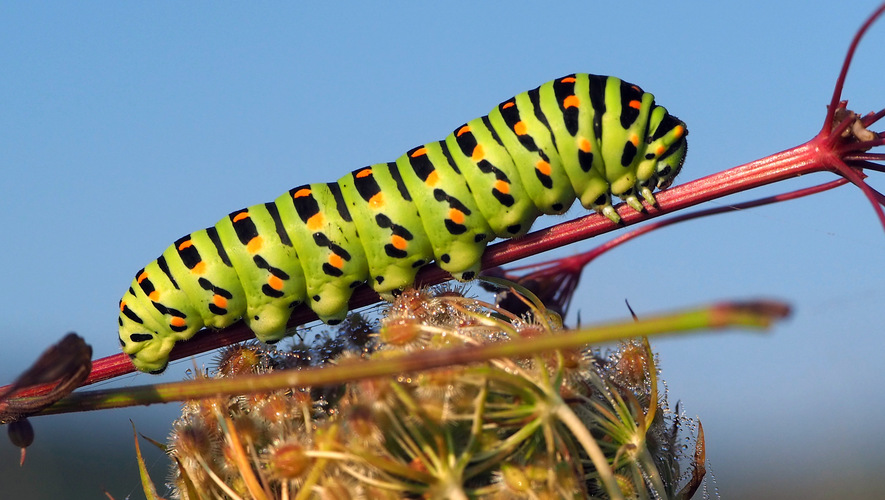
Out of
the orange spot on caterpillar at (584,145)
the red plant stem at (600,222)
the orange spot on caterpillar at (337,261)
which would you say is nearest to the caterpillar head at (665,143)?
the orange spot on caterpillar at (584,145)

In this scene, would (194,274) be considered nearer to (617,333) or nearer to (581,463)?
(581,463)

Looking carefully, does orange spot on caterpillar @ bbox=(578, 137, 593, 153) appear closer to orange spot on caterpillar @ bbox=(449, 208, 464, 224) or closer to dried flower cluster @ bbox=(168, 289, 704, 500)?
orange spot on caterpillar @ bbox=(449, 208, 464, 224)

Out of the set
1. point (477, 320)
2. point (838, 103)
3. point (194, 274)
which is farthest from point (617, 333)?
point (194, 274)

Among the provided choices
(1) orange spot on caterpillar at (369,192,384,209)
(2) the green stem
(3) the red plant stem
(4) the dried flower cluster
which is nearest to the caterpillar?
(1) orange spot on caterpillar at (369,192,384,209)

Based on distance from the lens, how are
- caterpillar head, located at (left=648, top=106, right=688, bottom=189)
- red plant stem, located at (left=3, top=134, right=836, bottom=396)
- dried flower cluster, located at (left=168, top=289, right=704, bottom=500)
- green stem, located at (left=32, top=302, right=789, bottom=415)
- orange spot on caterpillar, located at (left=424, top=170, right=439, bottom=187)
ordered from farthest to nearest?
1. caterpillar head, located at (left=648, top=106, right=688, bottom=189)
2. orange spot on caterpillar, located at (left=424, top=170, right=439, bottom=187)
3. red plant stem, located at (left=3, top=134, right=836, bottom=396)
4. dried flower cluster, located at (left=168, top=289, right=704, bottom=500)
5. green stem, located at (left=32, top=302, right=789, bottom=415)

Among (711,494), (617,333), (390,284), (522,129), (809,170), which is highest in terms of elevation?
Answer: (522,129)

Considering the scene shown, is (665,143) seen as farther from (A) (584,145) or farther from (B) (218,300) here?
(B) (218,300)

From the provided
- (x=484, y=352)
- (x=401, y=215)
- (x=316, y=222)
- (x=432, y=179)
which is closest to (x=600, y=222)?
(x=432, y=179)

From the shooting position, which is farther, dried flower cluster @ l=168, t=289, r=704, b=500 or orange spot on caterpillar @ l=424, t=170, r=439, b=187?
orange spot on caterpillar @ l=424, t=170, r=439, b=187
